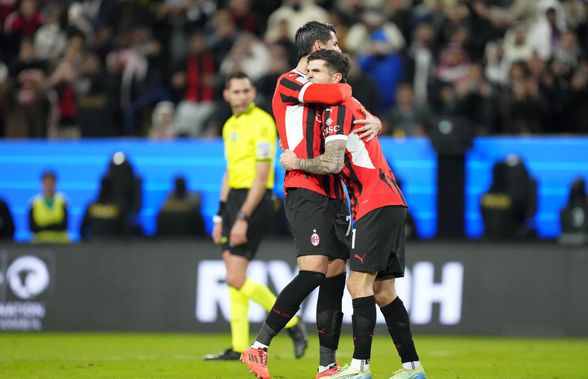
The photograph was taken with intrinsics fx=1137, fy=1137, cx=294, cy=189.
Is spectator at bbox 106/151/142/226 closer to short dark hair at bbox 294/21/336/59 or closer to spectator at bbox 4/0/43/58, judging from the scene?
spectator at bbox 4/0/43/58

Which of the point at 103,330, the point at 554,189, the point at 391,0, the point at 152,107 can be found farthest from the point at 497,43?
the point at 103,330

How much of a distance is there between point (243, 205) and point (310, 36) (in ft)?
8.30

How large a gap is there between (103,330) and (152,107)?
5.51m

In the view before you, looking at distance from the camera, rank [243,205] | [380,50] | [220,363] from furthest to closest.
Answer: [380,50]
[243,205]
[220,363]

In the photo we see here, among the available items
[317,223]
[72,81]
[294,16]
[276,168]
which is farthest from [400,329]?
[72,81]

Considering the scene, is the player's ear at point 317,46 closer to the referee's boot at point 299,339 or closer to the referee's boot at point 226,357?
the referee's boot at point 299,339

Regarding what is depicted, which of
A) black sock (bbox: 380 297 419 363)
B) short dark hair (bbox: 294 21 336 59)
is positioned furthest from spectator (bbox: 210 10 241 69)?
black sock (bbox: 380 297 419 363)

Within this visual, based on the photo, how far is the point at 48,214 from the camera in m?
17.1

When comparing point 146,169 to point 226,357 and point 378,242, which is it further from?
point 378,242

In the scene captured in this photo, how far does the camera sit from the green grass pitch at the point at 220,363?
9484 millimetres

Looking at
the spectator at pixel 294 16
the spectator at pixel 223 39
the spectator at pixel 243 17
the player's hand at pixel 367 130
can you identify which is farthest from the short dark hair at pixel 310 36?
the spectator at pixel 243 17

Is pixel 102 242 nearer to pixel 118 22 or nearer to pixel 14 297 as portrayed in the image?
pixel 14 297

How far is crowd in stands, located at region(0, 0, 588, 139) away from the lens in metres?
17.8

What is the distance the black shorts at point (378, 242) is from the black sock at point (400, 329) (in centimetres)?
31
